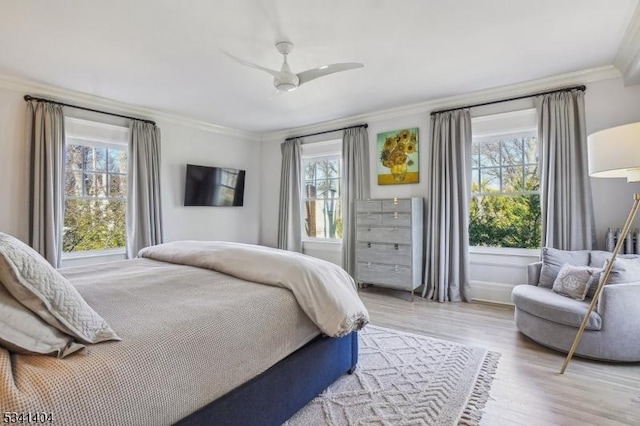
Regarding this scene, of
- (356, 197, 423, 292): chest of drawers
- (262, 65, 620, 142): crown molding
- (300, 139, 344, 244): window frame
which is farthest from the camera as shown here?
(300, 139, 344, 244): window frame

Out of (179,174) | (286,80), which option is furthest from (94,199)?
(286,80)

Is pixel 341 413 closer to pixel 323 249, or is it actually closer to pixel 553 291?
pixel 553 291

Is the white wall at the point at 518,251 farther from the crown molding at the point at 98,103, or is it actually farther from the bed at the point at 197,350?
the crown molding at the point at 98,103

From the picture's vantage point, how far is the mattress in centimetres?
93

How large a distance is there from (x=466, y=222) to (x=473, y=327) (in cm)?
138

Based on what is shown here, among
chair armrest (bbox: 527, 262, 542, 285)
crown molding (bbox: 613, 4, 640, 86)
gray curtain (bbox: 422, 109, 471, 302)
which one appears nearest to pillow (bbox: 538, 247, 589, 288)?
chair armrest (bbox: 527, 262, 542, 285)

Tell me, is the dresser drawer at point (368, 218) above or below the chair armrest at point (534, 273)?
above

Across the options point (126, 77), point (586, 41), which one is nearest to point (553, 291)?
point (586, 41)

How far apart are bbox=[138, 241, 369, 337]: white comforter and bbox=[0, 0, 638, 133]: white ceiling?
1.78 metres

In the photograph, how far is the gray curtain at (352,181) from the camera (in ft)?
16.5

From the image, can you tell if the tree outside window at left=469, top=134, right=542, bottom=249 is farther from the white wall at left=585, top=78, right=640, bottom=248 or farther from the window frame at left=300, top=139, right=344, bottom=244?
the window frame at left=300, top=139, right=344, bottom=244

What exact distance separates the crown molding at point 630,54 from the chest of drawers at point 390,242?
7.78 feet

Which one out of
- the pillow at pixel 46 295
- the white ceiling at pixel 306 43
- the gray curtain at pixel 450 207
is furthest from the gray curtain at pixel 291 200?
the pillow at pixel 46 295

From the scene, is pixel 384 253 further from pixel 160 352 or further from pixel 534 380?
pixel 160 352
